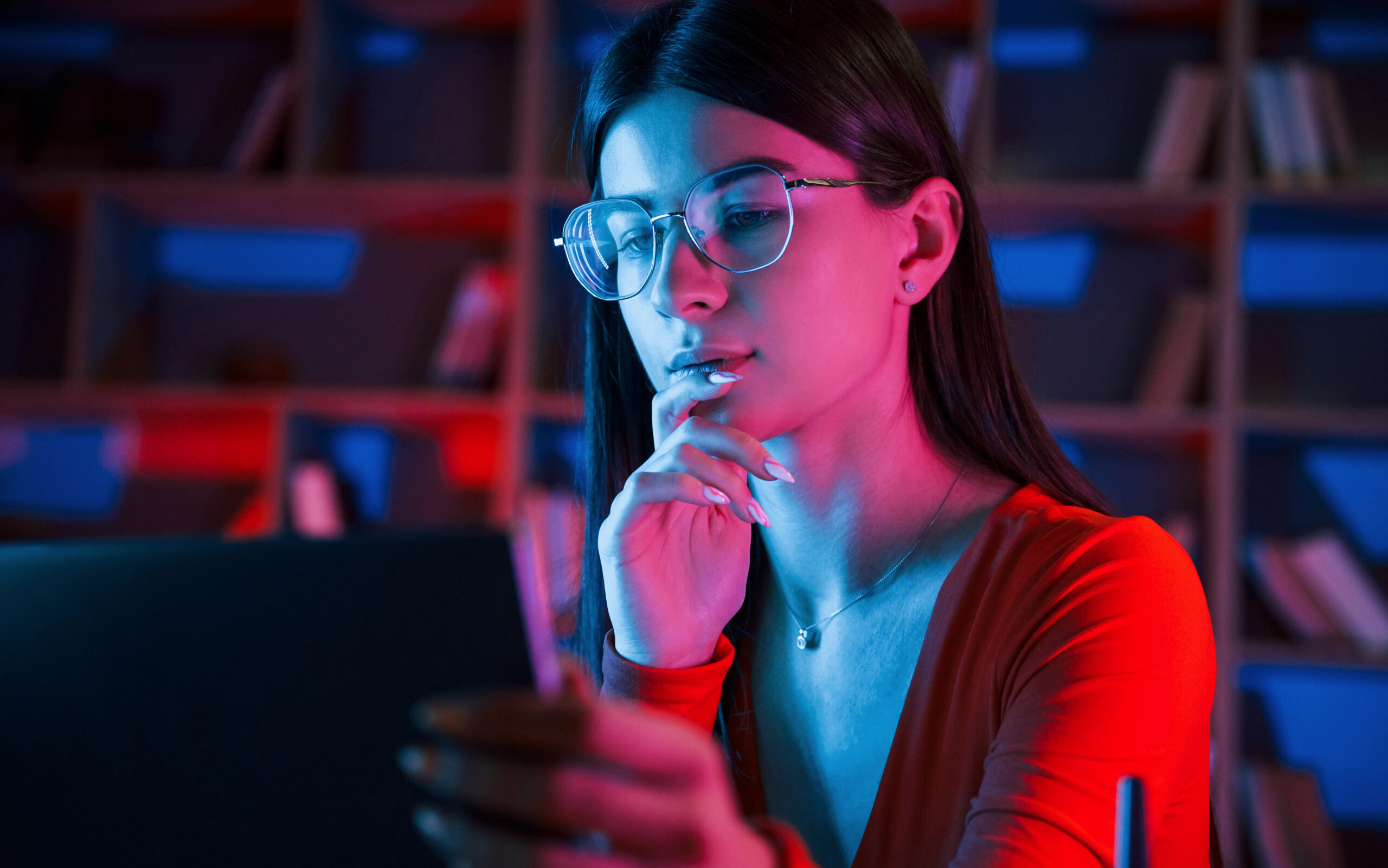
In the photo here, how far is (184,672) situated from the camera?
1.65 ft

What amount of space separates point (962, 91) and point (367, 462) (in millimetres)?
2043

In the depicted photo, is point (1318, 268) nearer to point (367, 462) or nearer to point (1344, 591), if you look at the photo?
point (1344, 591)

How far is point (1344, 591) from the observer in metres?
2.49

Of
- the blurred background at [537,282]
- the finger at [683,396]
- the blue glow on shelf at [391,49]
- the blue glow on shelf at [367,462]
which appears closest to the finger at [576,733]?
the finger at [683,396]

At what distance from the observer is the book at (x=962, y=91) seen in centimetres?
261

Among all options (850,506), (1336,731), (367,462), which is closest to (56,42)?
(367,462)

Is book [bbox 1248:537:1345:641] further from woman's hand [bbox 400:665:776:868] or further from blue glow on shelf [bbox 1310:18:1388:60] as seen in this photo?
woman's hand [bbox 400:665:776:868]

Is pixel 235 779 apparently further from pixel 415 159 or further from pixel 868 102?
pixel 415 159

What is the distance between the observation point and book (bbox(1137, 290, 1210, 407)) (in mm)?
2611

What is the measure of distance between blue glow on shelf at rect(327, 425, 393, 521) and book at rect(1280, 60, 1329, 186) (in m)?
2.63

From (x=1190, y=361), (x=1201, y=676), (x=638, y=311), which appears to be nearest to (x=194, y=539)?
(x=638, y=311)

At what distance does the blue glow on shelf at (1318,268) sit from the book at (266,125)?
272 centimetres

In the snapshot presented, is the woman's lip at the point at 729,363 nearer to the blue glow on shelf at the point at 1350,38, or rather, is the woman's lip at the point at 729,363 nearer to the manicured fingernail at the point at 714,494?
the manicured fingernail at the point at 714,494

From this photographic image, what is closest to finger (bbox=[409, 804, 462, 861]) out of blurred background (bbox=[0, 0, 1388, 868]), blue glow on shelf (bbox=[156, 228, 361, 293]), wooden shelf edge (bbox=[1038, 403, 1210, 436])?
blurred background (bbox=[0, 0, 1388, 868])
